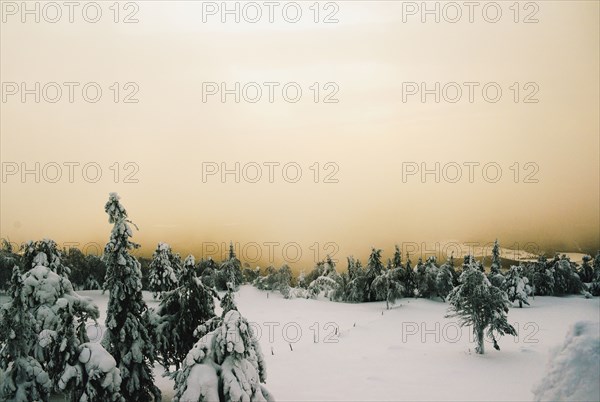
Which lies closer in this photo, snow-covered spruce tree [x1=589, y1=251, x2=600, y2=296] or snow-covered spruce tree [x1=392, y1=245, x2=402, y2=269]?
snow-covered spruce tree [x1=589, y1=251, x2=600, y2=296]

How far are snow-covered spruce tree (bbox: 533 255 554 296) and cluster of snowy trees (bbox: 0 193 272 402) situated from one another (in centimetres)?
7337

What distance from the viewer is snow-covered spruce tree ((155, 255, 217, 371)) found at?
71.7 ft

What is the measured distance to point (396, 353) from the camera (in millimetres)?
39750

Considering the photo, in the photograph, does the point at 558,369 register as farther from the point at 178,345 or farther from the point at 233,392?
the point at 178,345

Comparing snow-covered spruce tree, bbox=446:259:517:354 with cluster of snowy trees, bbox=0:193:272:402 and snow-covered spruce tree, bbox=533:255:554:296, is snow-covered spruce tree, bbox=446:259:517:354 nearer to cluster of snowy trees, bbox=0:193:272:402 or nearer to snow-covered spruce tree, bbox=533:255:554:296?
cluster of snowy trees, bbox=0:193:272:402

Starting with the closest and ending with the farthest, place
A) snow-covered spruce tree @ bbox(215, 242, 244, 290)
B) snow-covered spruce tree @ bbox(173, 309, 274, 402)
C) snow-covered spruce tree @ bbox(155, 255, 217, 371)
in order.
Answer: snow-covered spruce tree @ bbox(173, 309, 274, 402) → snow-covered spruce tree @ bbox(155, 255, 217, 371) → snow-covered spruce tree @ bbox(215, 242, 244, 290)

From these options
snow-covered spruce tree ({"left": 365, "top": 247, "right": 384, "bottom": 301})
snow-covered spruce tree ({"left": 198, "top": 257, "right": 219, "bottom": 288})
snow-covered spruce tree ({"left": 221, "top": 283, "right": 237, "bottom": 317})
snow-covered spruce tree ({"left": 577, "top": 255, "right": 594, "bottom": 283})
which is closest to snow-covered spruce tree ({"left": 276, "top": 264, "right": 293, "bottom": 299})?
snow-covered spruce tree ({"left": 198, "top": 257, "right": 219, "bottom": 288})

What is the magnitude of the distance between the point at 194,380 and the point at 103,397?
4.59m

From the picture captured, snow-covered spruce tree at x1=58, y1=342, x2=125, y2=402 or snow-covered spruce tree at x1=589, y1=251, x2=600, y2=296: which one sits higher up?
snow-covered spruce tree at x1=58, y1=342, x2=125, y2=402

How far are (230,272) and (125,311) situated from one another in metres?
64.3

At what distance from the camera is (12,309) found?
18.8 m

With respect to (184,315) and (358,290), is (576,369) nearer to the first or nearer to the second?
(184,315)

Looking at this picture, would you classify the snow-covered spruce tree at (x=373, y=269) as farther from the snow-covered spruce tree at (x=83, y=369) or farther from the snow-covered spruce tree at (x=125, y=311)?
the snow-covered spruce tree at (x=83, y=369)

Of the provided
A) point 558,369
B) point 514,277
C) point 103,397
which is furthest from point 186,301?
point 514,277
